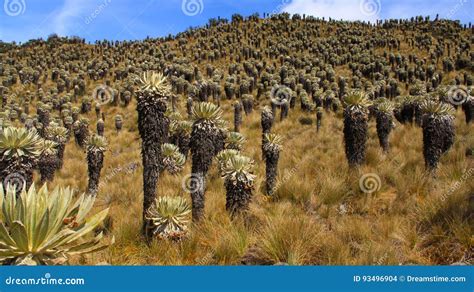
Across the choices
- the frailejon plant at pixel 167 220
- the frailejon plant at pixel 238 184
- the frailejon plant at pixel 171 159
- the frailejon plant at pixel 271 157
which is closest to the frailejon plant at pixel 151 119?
the frailejon plant at pixel 167 220

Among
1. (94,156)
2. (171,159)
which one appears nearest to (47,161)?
(94,156)

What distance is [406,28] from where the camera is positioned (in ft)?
180

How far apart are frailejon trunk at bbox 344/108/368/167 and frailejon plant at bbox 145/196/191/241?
21.0 ft

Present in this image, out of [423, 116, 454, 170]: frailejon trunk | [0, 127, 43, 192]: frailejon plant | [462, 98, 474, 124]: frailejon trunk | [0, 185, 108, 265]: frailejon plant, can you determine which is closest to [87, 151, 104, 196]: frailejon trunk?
[0, 127, 43, 192]: frailejon plant

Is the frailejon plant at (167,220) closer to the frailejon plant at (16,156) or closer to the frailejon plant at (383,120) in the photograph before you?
the frailejon plant at (16,156)

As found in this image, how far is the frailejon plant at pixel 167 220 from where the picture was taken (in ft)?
25.4

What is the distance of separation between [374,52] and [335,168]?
113 ft

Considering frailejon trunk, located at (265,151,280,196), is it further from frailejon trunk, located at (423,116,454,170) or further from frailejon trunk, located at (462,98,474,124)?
frailejon trunk, located at (462,98,474,124)

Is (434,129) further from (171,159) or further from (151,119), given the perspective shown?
(171,159)

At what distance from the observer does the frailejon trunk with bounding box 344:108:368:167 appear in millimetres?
12414

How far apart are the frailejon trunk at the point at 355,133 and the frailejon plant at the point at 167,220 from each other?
21.0ft

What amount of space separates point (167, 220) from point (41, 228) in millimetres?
4413

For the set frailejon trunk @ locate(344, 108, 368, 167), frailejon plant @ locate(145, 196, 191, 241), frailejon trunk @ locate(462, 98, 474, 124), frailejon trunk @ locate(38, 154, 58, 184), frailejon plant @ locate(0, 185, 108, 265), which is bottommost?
frailejon plant @ locate(145, 196, 191, 241)

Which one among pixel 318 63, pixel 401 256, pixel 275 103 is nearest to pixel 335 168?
pixel 401 256
